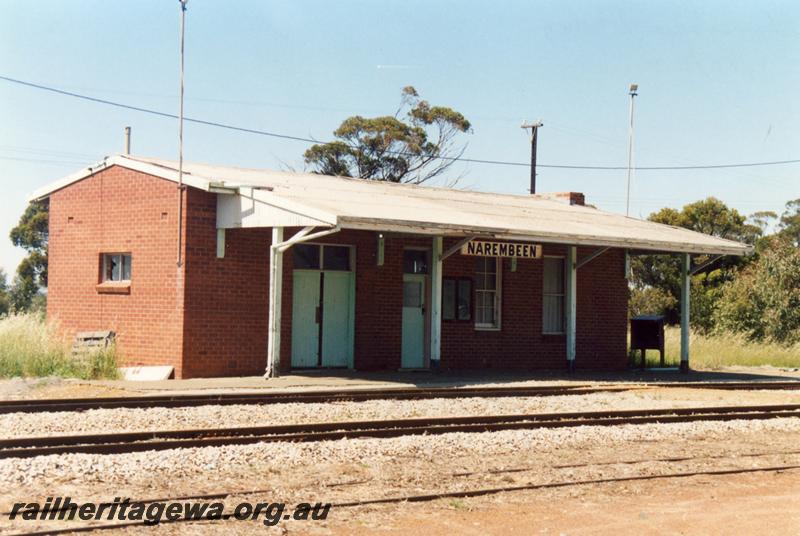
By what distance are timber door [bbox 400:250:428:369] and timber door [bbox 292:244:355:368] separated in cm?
130

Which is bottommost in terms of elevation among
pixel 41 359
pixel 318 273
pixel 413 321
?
pixel 41 359

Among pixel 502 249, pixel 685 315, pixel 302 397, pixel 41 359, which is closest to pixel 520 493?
pixel 302 397

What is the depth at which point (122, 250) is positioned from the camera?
66.4 ft

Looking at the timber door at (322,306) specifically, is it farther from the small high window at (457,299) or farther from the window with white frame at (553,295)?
the window with white frame at (553,295)

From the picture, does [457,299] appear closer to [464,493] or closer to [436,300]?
[436,300]

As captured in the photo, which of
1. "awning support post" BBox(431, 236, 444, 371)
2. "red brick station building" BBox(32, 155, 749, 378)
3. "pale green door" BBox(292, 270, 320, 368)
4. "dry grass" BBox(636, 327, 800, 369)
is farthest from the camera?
"dry grass" BBox(636, 327, 800, 369)

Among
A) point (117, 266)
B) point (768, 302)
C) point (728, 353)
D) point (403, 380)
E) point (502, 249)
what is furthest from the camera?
point (768, 302)

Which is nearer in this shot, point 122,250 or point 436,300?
point 436,300

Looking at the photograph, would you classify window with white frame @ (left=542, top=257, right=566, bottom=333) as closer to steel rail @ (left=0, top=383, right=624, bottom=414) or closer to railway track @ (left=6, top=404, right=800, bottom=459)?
steel rail @ (left=0, top=383, right=624, bottom=414)

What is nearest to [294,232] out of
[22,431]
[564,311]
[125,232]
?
[125,232]

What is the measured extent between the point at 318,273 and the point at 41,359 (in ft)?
16.9

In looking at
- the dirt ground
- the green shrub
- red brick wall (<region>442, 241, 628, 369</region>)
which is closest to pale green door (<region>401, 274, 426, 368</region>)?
red brick wall (<region>442, 241, 628, 369</region>)

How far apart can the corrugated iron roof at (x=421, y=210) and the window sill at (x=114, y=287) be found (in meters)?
2.19

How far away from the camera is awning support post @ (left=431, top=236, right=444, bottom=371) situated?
20203 millimetres
